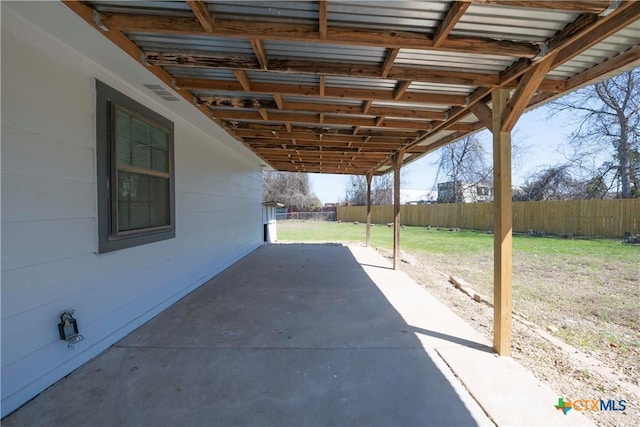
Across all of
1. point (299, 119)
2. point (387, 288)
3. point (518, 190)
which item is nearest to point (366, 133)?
A: point (299, 119)

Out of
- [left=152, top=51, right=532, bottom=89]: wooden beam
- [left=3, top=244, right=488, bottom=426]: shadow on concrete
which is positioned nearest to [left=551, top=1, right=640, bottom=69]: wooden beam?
[left=152, top=51, right=532, bottom=89]: wooden beam

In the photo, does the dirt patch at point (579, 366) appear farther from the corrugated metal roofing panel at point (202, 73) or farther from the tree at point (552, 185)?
the tree at point (552, 185)

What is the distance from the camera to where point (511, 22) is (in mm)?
1934

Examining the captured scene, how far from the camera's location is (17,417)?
5.84 ft

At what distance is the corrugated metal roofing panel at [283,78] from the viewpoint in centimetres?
282

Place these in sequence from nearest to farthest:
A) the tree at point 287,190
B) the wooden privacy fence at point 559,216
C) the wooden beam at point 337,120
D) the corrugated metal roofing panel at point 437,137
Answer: the wooden beam at point 337,120 < the corrugated metal roofing panel at point 437,137 < the wooden privacy fence at point 559,216 < the tree at point 287,190

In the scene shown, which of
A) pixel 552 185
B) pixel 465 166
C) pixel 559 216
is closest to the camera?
pixel 559 216

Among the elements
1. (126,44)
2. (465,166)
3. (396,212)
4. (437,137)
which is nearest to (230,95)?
(126,44)

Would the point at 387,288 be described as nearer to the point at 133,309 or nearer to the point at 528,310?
the point at 528,310

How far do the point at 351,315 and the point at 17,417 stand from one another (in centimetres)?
289

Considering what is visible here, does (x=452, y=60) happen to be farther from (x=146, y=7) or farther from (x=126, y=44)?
(x=126, y=44)

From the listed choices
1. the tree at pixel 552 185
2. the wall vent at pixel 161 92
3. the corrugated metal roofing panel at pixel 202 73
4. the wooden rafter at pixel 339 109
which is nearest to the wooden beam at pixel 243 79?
the corrugated metal roofing panel at pixel 202 73

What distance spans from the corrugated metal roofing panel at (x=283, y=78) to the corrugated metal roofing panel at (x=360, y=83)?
0.16m

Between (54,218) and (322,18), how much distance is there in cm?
243
